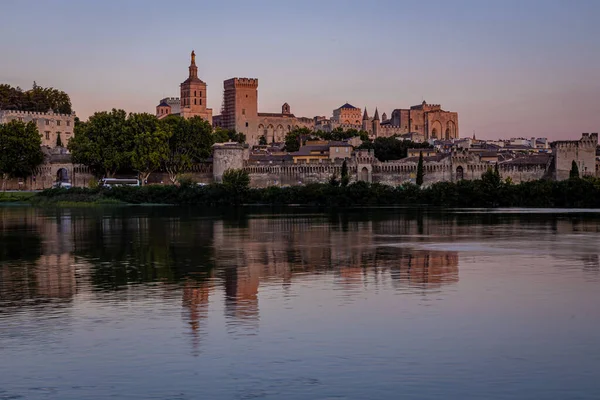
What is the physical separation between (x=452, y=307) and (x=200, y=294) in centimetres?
432

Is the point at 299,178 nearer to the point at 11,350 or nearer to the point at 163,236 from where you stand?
the point at 163,236

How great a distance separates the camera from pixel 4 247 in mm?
25250

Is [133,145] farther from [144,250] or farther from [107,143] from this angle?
[144,250]

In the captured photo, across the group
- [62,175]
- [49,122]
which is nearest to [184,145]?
[62,175]

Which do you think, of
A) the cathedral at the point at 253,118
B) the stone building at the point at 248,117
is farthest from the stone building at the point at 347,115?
the stone building at the point at 248,117

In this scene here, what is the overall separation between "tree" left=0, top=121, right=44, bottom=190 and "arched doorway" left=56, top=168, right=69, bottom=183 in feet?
8.72

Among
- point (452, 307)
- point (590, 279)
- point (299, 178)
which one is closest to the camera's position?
point (452, 307)

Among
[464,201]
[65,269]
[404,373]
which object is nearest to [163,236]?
[65,269]

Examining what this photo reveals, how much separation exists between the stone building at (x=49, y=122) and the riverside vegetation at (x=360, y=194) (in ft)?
72.3

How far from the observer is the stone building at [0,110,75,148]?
272 feet

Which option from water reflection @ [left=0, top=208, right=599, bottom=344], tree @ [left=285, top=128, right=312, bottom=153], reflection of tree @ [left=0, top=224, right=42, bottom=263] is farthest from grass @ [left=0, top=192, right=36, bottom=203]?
tree @ [left=285, top=128, right=312, bottom=153]

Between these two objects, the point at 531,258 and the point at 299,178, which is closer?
the point at 531,258

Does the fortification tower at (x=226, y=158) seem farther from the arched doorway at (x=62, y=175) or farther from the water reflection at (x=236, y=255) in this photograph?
the water reflection at (x=236, y=255)

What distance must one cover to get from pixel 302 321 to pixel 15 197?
54.1 m
